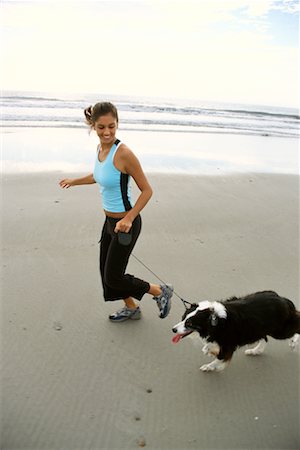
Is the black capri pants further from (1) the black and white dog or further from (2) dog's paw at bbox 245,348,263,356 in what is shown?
(2) dog's paw at bbox 245,348,263,356

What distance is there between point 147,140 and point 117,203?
8.47m

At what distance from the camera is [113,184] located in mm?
2691

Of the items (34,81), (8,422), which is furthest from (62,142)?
(34,81)

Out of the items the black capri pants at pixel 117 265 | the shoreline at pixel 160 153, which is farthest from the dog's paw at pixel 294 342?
the shoreline at pixel 160 153

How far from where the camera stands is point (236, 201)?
6.14 meters

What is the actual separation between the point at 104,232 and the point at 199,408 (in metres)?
1.39

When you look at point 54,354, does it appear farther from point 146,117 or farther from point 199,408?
point 146,117

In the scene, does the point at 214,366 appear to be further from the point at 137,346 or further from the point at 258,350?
the point at 137,346

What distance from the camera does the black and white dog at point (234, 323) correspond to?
258 cm

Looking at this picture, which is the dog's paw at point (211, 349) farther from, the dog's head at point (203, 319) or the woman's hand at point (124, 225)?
the woman's hand at point (124, 225)

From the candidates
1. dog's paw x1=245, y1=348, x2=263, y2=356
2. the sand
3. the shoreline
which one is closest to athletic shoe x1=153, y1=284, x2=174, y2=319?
the sand

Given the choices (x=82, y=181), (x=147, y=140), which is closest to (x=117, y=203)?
(x=82, y=181)

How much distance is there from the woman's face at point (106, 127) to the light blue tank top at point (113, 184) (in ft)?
0.19

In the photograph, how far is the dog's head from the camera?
2.56 m
